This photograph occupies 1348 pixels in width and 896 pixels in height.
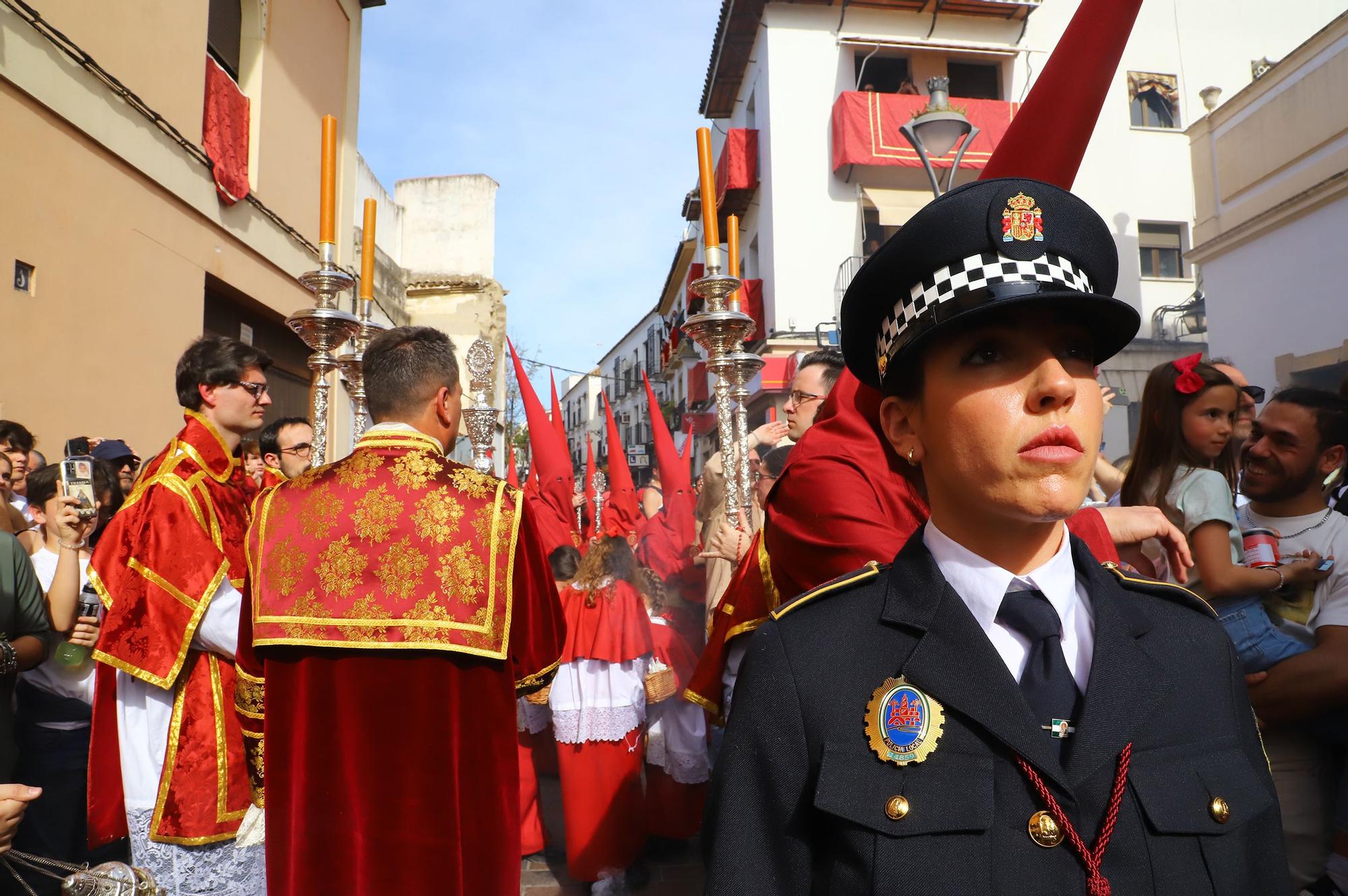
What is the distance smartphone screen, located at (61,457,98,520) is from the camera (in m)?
3.38

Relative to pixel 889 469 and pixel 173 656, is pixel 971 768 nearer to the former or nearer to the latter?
pixel 889 469

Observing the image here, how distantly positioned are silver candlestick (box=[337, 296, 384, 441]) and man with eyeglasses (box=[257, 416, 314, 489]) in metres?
0.80

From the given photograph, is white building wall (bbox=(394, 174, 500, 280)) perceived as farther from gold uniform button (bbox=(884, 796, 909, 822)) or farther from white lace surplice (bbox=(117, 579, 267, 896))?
gold uniform button (bbox=(884, 796, 909, 822))

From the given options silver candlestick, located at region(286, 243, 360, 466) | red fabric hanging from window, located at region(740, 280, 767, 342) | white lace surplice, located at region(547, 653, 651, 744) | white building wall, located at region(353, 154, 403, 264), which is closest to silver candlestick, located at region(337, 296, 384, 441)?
silver candlestick, located at region(286, 243, 360, 466)

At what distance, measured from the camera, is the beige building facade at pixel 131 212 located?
561 cm

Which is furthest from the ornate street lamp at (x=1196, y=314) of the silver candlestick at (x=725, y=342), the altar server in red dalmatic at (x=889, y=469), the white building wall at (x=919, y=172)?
the altar server in red dalmatic at (x=889, y=469)

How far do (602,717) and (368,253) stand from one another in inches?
110

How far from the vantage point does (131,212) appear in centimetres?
683

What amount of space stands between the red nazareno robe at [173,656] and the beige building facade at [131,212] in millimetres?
3093

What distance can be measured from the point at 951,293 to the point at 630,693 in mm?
4189

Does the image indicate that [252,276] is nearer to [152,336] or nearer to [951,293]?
[152,336]

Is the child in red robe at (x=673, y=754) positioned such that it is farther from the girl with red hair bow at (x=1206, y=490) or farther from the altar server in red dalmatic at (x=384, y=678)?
the girl with red hair bow at (x=1206, y=490)

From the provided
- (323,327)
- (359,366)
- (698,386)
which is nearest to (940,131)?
(359,366)

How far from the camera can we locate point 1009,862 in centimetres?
111
